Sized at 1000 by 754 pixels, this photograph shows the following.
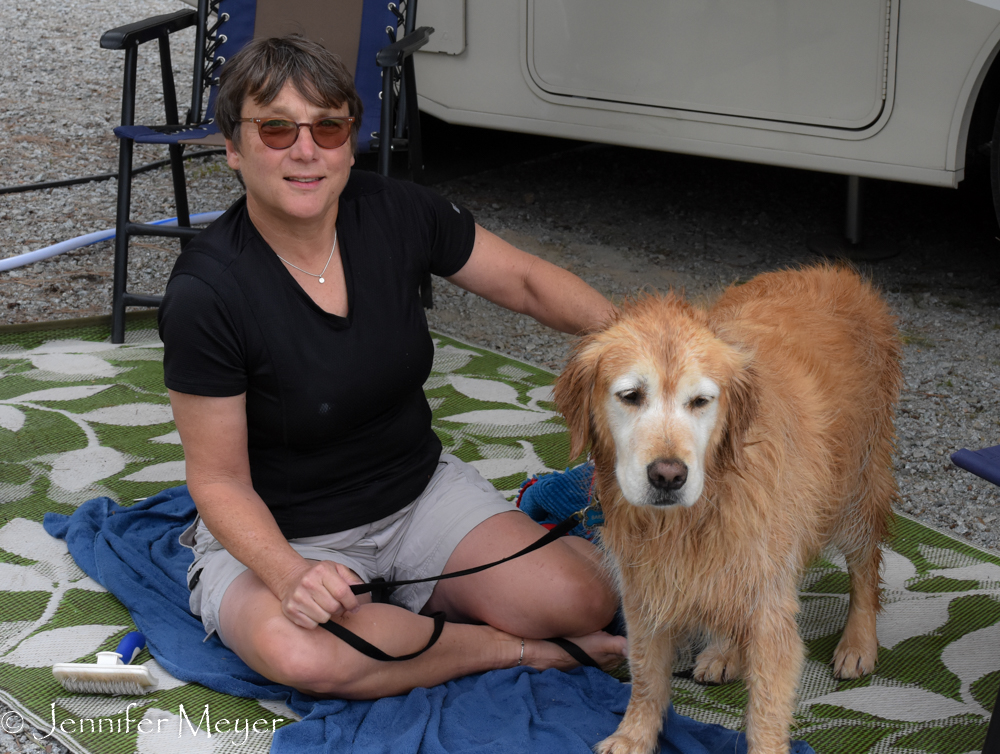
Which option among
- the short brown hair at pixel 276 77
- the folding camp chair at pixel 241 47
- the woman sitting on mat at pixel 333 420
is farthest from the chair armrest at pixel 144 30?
the woman sitting on mat at pixel 333 420

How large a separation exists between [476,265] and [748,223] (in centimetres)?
377

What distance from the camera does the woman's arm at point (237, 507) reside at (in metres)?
2.20

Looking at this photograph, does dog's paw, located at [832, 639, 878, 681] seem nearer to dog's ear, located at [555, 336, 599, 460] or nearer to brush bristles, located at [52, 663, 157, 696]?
dog's ear, located at [555, 336, 599, 460]

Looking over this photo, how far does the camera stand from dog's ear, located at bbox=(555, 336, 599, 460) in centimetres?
210

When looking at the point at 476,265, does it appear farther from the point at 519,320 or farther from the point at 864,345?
the point at 519,320

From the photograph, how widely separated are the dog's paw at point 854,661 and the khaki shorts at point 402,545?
94cm

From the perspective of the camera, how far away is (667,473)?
187cm

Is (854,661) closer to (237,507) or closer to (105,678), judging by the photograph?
(237,507)

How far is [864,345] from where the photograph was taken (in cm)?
259

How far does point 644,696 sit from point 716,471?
1.90ft

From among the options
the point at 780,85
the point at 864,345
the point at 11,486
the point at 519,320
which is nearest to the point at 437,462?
the point at 864,345

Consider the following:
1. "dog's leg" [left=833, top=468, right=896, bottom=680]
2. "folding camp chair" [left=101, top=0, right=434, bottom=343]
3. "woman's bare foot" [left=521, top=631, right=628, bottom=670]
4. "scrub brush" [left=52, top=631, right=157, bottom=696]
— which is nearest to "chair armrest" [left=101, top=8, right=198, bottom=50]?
"folding camp chair" [left=101, top=0, right=434, bottom=343]

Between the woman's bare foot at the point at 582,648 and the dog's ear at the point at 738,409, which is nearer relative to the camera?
the dog's ear at the point at 738,409

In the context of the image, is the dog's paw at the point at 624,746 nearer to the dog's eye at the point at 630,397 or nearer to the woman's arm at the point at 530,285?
the dog's eye at the point at 630,397
